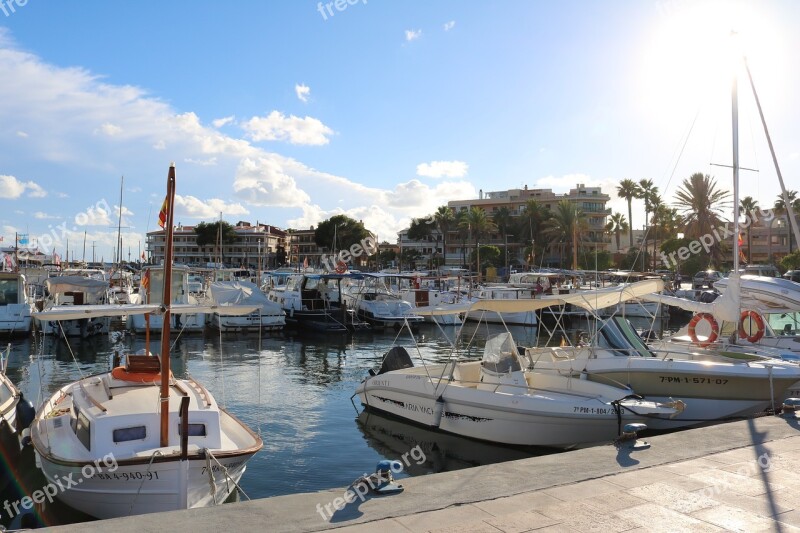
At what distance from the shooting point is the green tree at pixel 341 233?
Result: 4350 inches

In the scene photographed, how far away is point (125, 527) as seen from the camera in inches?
250

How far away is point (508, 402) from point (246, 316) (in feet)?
96.5

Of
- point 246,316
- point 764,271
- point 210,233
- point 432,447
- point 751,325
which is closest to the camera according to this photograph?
point 432,447

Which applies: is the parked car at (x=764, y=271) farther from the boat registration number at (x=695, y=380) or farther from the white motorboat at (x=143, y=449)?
the white motorboat at (x=143, y=449)

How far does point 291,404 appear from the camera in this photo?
68.3 feet

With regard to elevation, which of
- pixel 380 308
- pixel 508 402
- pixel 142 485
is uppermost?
pixel 380 308

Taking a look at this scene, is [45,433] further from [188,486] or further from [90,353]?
[90,353]

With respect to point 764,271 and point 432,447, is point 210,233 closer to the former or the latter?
point 764,271

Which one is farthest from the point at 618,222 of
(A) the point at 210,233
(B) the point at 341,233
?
(A) the point at 210,233

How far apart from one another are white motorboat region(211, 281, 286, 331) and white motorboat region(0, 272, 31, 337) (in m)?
10.4

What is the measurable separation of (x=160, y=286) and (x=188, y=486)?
83.3ft

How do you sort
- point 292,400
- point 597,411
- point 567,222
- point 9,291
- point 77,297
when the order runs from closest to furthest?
1. point 597,411
2. point 292,400
3. point 9,291
4. point 77,297
5. point 567,222

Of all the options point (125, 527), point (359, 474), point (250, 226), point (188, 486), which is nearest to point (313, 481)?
point (359, 474)

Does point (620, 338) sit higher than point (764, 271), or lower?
lower
